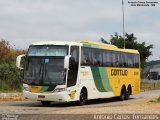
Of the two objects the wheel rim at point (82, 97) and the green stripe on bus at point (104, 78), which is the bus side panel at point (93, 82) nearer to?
the green stripe on bus at point (104, 78)

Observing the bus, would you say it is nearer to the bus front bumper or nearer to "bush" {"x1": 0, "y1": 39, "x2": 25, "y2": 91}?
the bus front bumper

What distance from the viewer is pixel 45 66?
26156mm

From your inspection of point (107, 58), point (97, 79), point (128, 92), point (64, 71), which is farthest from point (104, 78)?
point (64, 71)

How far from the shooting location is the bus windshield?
84.9 feet

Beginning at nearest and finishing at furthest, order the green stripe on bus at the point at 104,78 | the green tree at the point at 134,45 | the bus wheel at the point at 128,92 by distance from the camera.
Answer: the green stripe on bus at the point at 104,78 → the bus wheel at the point at 128,92 → the green tree at the point at 134,45

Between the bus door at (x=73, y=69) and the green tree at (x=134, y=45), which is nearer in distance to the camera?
the bus door at (x=73, y=69)

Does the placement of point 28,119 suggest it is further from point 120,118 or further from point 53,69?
point 53,69

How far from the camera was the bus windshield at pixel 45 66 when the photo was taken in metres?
25.9

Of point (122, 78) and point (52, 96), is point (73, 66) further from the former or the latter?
point (122, 78)

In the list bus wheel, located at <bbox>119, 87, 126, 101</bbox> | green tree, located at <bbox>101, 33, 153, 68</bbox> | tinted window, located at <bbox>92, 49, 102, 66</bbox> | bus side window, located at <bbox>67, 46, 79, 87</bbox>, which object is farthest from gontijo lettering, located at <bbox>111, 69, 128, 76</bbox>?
green tree, located at <bbox>101, 33, 153, 68</bbox>

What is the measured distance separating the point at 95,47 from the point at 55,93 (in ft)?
17.0

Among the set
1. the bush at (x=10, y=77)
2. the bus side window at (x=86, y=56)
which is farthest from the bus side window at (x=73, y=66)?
the bush at (x=10, y=77)

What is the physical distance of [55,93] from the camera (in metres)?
25.7

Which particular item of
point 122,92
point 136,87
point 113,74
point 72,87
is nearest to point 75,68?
point 72,87
